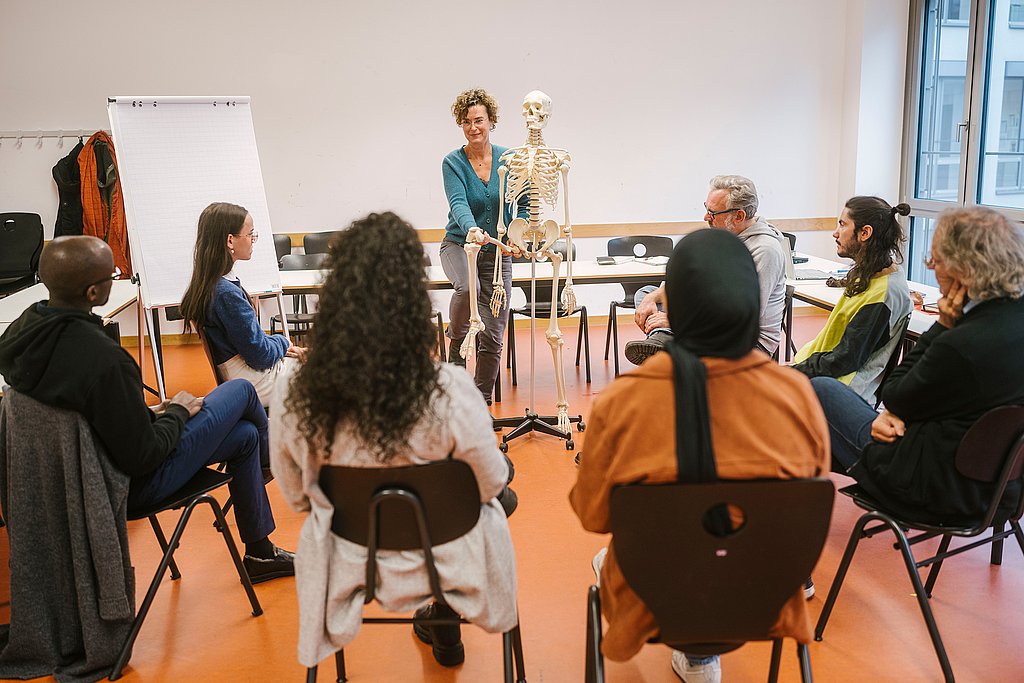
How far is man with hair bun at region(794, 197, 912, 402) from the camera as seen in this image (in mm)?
2936

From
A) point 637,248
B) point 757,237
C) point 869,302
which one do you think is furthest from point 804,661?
point 637,248

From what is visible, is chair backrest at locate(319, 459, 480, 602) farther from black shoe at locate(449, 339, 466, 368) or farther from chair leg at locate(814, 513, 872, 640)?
black shoe at locate(449, 339, 466, 368)

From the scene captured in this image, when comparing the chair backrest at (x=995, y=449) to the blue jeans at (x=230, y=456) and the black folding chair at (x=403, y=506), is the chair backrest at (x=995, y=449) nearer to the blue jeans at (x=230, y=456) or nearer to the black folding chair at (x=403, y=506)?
the black folding chair at (x=403, y=506)

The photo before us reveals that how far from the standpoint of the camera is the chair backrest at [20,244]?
596cm

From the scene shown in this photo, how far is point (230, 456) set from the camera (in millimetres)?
2744

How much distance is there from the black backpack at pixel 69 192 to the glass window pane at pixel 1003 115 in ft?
21.7

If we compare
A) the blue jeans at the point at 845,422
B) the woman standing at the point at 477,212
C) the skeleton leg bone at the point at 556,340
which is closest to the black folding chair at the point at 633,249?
the woman standing at the point at 477,212

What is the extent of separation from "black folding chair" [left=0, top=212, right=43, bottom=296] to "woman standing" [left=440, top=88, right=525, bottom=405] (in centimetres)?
336

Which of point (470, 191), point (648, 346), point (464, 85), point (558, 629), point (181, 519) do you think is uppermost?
point (464, 85)

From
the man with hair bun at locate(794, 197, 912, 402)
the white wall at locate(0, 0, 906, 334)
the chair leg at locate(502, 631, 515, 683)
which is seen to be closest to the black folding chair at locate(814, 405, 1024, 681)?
the man with hair bun at locate(794, 197, 912, 402)

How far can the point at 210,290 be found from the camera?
3.06 meters

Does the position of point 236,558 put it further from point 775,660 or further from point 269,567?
point 775,660

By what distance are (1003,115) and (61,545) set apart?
6.17m

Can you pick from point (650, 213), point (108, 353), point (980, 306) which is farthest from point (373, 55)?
point (980, 306)
